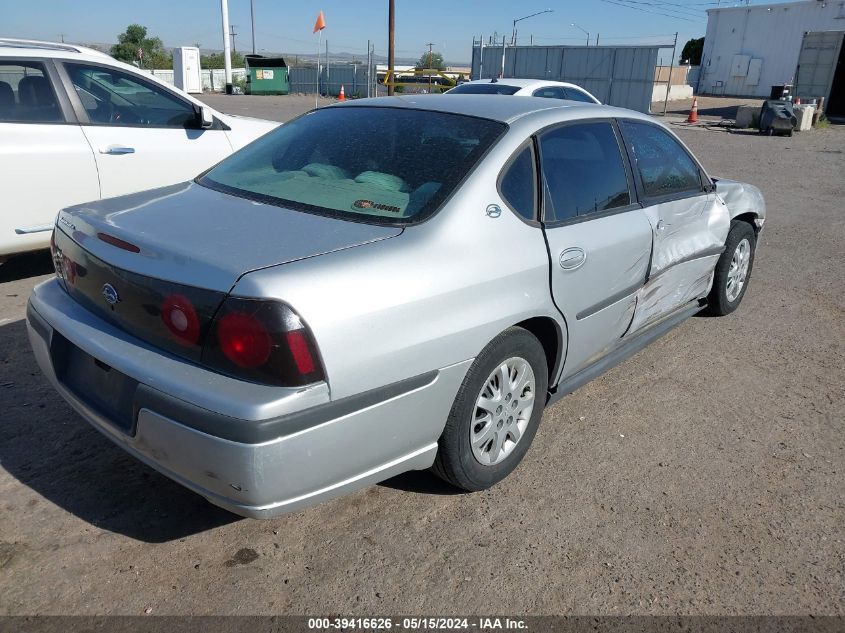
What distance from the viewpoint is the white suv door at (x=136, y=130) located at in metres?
5.37

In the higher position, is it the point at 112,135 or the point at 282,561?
the point at 112,135

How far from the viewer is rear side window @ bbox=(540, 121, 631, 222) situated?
3188 mm

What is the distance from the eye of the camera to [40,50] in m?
5.37

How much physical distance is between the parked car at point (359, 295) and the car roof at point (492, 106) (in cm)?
2

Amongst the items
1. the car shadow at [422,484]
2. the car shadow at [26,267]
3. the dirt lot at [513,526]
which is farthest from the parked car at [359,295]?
the car shadow at [26,267]

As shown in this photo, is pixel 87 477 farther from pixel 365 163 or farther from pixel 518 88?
pixel 518 88

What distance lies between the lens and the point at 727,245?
16.1 feet

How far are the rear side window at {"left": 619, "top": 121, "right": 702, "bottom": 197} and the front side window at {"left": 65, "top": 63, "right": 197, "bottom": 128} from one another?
144 inches

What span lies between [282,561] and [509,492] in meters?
1.02

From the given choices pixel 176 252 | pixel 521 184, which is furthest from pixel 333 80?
pixel 176 252

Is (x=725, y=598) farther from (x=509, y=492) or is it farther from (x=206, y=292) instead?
(x=206, y=292)

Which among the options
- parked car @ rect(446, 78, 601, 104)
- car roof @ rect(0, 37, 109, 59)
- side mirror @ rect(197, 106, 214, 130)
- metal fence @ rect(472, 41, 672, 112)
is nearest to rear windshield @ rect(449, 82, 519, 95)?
parked car @ rect(446, 78, 601, 104)

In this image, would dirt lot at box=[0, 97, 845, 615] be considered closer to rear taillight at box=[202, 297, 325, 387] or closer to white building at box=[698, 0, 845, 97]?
rear taillight at box=[202, 297, 325, 387]

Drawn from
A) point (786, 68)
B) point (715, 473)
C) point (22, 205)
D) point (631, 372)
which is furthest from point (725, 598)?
point (786, 68)
